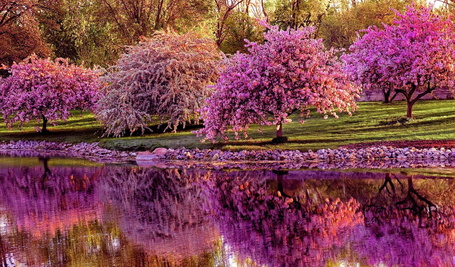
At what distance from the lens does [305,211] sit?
1282 cm

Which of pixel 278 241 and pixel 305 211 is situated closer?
pixel 278 241

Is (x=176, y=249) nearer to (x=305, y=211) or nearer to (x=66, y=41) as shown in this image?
(x=305, y=211)

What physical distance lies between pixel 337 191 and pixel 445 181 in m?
3.11

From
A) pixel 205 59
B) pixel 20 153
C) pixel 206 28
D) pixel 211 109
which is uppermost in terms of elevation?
pixel 206 28

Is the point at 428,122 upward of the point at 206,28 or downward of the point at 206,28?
downward

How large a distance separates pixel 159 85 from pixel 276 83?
32.9 feet

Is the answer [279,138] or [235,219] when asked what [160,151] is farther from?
[235,219]

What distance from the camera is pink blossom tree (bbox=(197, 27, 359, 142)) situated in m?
22.4

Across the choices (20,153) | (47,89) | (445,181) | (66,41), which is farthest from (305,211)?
(66,41)

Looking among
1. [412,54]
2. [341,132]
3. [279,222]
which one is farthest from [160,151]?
[279,222]

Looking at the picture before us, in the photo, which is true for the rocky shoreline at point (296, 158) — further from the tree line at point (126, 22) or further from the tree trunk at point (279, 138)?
the tree line at point (126, 22)

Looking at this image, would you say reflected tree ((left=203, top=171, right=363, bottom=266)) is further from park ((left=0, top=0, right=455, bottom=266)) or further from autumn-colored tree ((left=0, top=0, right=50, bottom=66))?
autumn-colored tree ((left=0, top=0, right=50, bottom=66))

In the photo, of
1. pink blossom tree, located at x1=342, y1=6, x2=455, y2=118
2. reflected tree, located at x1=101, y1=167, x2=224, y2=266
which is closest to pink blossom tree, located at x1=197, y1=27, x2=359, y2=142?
pink blossom tree, located at x1=342, y1=6, x2=455, y2=118

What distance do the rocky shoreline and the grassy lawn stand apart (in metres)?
0.97
